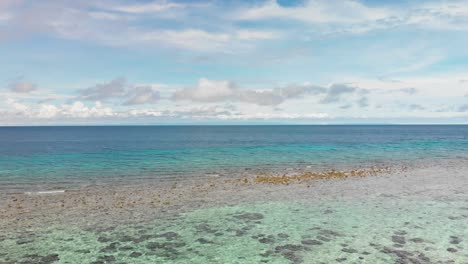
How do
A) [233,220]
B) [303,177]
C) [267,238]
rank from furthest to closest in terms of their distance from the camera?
[303,177]
[233,220]
[267,238]

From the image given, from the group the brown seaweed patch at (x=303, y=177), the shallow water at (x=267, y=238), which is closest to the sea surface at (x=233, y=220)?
the shallow water at (x=267, y=238)

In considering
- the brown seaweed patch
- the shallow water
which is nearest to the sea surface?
the shallow water

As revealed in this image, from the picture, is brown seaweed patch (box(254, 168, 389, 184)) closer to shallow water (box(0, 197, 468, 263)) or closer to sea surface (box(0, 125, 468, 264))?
sea surface (box(0, 125, 468, 264))

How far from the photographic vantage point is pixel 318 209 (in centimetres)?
2533

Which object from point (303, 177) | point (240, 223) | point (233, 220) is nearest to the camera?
point (240, 223)

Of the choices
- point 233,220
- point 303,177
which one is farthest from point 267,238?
point 303,177

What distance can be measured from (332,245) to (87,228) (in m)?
14.3

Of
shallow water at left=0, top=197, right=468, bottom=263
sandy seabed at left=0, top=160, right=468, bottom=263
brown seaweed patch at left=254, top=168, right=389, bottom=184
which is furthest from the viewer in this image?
brown seaweed patch at left=254, top=168, right=389, bottom=184

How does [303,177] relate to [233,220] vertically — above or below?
above

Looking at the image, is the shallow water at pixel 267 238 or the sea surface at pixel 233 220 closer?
the shallow water at pixel 267 238

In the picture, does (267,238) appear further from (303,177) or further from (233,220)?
(303,177)

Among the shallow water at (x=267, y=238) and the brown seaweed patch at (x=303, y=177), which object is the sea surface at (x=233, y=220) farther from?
the brown seaweed patch at (x=303, y=177)

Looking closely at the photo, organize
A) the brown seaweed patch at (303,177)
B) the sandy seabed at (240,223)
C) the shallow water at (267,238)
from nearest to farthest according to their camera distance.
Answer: the shallow water at (267,238), the sandy seabed at (240,223), the brown seaweed patch at (303,177)

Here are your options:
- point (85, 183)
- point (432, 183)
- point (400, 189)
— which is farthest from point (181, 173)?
point (432, 183)
